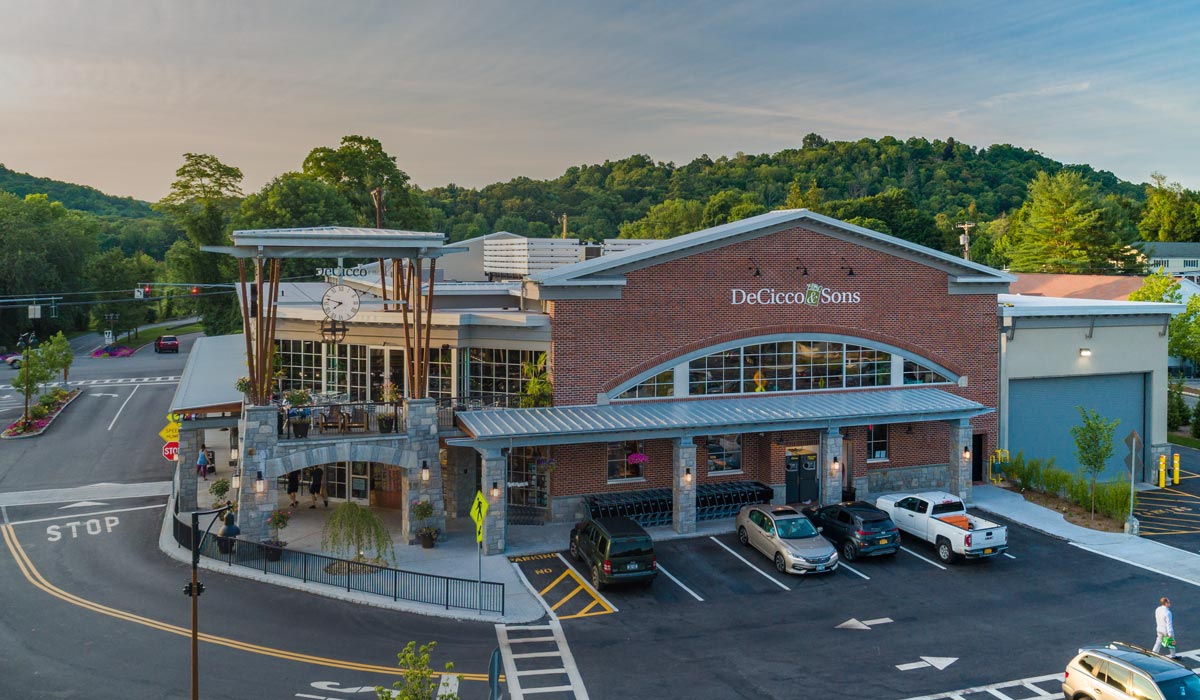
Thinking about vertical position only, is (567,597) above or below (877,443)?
below

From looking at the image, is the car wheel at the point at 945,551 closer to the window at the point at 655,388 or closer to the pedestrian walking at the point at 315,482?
the window at the point at 655,388

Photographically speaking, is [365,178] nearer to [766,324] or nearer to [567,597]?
[766,324]

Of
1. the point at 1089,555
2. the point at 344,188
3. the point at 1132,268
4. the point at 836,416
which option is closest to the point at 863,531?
the point at 836,416

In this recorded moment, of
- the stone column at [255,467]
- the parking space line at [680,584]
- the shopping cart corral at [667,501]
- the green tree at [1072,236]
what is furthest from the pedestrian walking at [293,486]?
the green tree at [1072,236]

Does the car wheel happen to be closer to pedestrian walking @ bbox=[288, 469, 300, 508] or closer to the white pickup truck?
the white pickup truck

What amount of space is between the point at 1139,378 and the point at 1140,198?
154 meters

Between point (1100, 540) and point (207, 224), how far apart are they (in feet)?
217

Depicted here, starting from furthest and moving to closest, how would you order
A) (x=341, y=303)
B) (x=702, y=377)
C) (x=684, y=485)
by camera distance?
1. (x=702, y=377)
2. (x=341, y=303)
3. (x=684, y=485)

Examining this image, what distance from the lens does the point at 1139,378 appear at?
36156 mm

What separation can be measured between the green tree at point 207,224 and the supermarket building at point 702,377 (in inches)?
1582

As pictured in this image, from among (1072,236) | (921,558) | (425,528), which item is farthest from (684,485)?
(1072,236)

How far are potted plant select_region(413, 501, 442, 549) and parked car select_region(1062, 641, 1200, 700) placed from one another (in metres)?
16.6

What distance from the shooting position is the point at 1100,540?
26.3m

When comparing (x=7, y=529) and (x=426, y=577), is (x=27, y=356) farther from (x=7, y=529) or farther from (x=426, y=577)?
(x=426, y=577)
